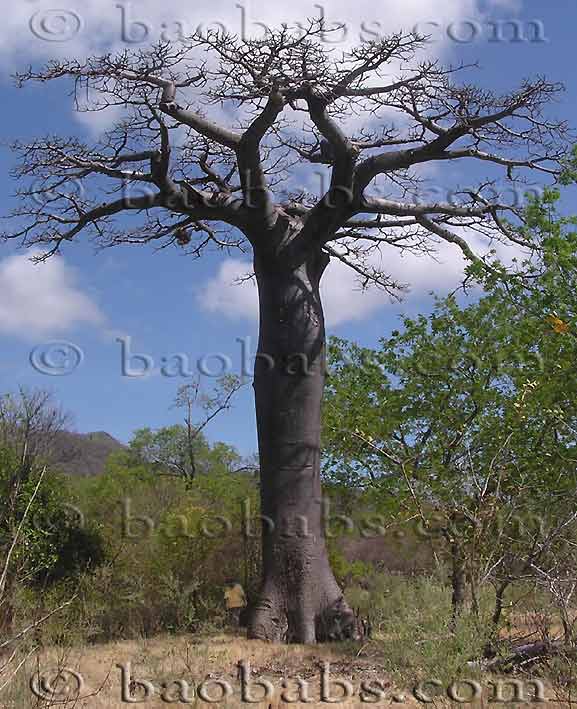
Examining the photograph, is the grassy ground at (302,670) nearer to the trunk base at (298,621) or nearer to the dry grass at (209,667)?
the dry grass at (209,667)

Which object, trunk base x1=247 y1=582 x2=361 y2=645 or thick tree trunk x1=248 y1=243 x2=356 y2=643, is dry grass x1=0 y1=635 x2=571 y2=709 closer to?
trunk base x1=247 y1=582 x2=361 y2=645

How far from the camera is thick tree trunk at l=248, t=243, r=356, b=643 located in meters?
8.16

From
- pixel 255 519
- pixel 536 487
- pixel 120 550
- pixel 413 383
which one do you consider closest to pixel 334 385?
pixel 413 383

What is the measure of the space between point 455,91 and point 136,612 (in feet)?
21.9

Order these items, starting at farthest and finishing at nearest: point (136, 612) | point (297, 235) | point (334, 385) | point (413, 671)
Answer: point (334, 385), point (136, 612), point (297, 235), point (413, 671)

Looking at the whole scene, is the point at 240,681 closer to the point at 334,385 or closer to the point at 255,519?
the point at 255,519

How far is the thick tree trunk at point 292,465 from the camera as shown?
8.16 meters

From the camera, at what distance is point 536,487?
7910mm

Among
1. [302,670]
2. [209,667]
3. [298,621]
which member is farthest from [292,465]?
[209,667]

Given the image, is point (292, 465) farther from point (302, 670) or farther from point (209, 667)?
point (209, 667)

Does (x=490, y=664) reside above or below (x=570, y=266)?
below

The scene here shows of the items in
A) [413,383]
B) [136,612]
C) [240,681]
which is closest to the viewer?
[240,681]

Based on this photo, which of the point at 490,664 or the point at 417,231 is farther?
the point at 417,231

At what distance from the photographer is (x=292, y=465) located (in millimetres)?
8383
